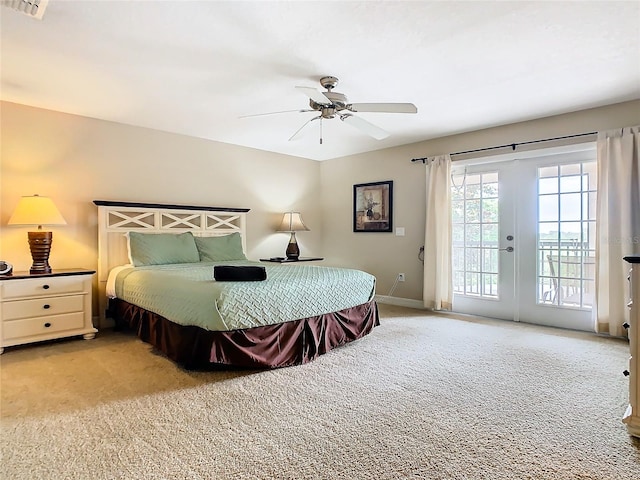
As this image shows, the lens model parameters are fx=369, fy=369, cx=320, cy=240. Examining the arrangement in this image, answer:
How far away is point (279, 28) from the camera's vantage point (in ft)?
7.62

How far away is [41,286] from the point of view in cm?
337

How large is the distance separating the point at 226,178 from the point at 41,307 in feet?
8.79

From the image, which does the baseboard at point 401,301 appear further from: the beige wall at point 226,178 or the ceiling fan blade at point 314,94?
the ceiling fan blade at point 314,94

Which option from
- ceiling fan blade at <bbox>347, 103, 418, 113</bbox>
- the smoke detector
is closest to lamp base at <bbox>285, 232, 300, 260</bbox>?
ceiling fan blade at <bbox>347, 103, 418, 113</bbox>

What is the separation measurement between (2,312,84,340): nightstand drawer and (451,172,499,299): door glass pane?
4353 millimetres

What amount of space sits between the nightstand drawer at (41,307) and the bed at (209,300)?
0.36 meters

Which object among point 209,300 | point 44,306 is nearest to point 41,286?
point 44,306

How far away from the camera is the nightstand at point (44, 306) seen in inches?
126

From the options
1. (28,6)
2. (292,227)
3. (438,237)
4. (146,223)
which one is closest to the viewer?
(28,6)

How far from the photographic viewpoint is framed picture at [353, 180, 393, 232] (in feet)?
18.1

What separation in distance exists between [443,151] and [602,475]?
13.2 feet

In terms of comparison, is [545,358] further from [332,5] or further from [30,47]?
[30,47]

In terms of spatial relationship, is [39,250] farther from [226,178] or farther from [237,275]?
[226,178]

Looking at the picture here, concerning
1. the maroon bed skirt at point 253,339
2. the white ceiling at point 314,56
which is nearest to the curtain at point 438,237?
the white ceiling at point 314,56
